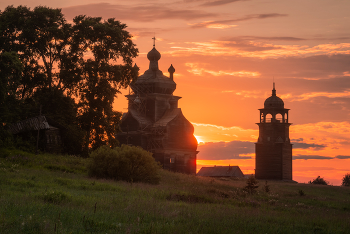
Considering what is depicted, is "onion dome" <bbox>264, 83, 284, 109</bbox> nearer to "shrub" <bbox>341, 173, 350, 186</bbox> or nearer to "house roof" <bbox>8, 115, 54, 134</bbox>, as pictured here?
"shrub" <bbox>341, 173, 350, 186</bbox>

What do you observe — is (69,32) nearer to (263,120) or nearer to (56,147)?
(56,147)

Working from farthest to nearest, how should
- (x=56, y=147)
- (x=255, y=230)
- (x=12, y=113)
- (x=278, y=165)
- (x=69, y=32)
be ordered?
1. (x=278, y=165)
2. (x=69, y=32)
3. (x=56, y=147)
4. (x=12, y=113)
5. (x=255, y=230)

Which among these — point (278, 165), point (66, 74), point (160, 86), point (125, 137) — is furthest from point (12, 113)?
point (278, 165)

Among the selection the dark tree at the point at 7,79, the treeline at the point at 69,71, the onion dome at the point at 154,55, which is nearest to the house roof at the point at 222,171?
the onion dome at the point at 154,55

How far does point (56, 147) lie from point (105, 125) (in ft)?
17.9

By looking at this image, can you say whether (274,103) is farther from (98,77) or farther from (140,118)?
(98,77)

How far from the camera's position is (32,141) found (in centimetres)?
4044

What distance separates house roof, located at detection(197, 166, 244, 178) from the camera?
78625 mm

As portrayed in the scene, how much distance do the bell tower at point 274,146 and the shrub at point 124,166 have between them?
39.5m

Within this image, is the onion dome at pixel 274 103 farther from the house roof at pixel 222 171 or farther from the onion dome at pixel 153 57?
the onion dome at pixel 153 57

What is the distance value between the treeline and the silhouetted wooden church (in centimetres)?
1326

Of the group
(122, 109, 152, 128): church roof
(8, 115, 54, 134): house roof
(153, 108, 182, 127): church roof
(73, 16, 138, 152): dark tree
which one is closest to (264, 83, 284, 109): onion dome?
(153, 108, 182, 127): church roof

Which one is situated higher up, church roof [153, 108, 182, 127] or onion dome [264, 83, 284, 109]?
onion dome [264, 83, 284, 109]

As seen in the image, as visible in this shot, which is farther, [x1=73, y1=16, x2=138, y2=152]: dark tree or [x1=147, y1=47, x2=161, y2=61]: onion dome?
[x1=147, y1=47, x2=161, y2=61]: onion dome
